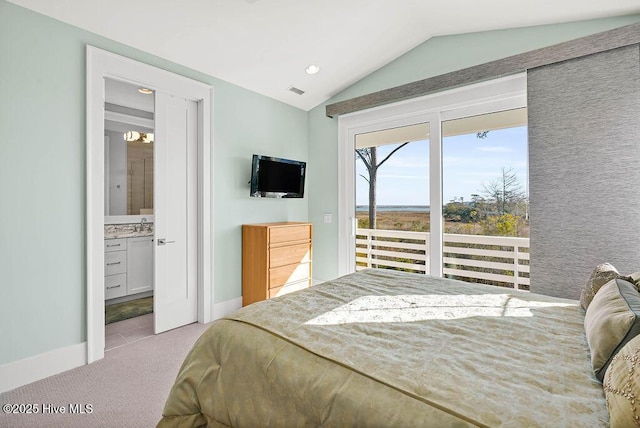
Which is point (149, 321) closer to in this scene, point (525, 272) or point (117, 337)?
point (117, 337)

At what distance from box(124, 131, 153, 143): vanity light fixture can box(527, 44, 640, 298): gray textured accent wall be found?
14.9 ft

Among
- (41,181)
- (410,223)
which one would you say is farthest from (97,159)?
(410,223)

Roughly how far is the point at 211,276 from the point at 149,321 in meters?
0.83

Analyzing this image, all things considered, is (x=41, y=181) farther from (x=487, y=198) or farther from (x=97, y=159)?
(x=487, y=198)

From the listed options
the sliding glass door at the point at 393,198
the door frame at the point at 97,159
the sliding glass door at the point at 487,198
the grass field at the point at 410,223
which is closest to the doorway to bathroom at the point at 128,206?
the door frame at the point at 97,159

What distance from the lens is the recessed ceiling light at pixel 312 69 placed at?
137 inches

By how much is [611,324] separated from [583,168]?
6.09ft

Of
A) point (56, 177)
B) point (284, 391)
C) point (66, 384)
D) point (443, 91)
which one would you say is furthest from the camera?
point (443, 91)

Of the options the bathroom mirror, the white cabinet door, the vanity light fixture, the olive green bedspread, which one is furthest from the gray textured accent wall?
the vanity light fixture

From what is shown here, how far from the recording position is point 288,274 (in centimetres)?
366

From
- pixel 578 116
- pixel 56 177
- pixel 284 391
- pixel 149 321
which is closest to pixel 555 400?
pixel 284 391

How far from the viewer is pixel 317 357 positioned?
1137mm

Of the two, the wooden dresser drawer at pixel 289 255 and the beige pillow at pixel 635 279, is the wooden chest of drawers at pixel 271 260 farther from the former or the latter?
the beige pillow at pixel 635 279

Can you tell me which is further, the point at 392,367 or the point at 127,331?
the point at 127,331
